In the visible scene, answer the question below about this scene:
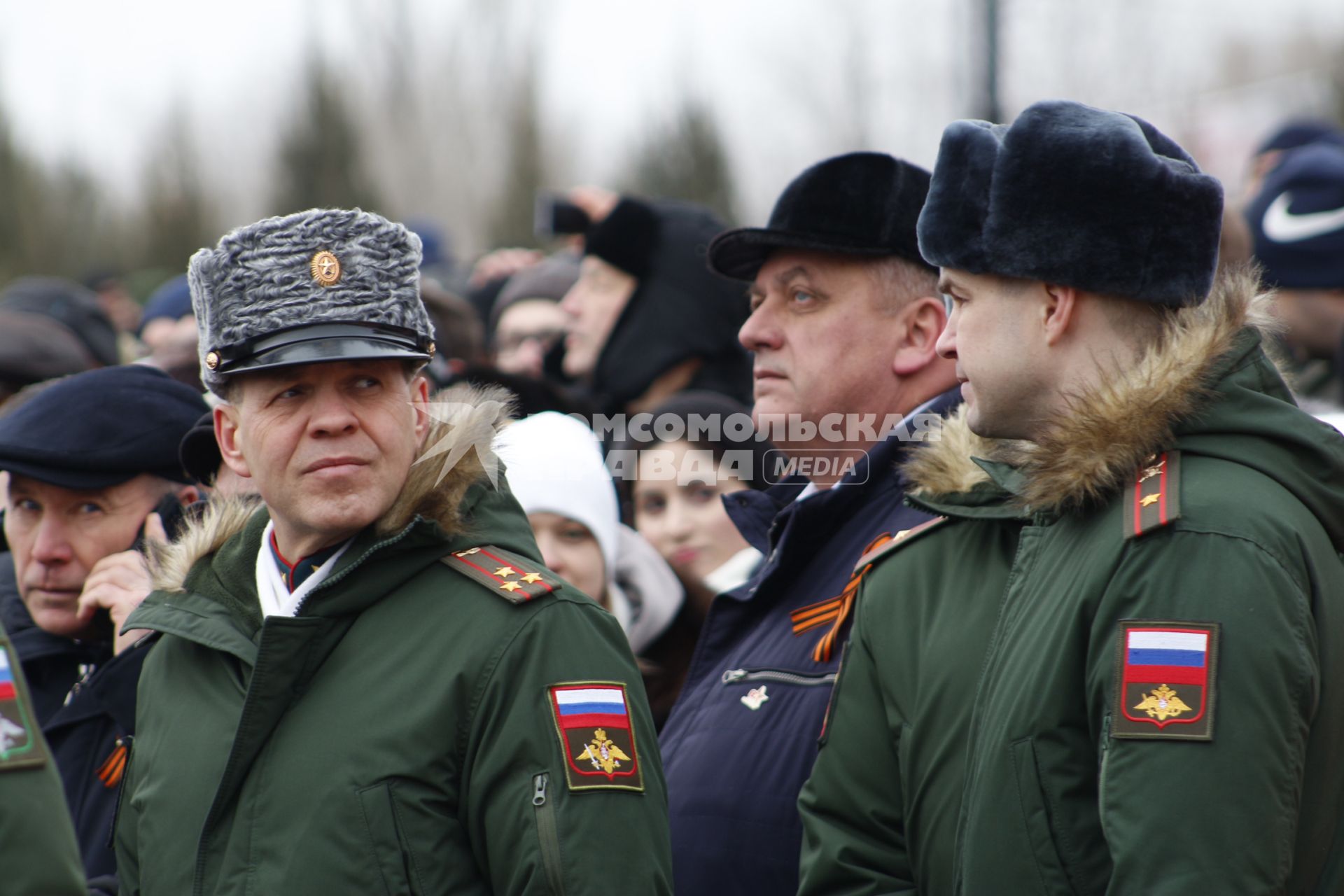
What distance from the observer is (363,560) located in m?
2.68

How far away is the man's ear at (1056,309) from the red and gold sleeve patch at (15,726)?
5.65 feet

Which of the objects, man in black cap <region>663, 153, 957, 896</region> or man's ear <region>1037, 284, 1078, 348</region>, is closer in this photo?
man's ear <region>1037, 284, 1078, 348</region>

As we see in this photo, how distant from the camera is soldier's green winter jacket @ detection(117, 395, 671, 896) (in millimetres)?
2447

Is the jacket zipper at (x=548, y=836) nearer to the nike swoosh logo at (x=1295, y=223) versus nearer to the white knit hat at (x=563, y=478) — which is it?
the white knit hat at (x=563, y=478)

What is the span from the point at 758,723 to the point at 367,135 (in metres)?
29.3

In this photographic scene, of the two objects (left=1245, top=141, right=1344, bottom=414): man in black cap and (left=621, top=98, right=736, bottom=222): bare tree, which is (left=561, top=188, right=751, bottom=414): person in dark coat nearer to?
(left=1245, top=141, right=1344, bottom=414): man in black cap

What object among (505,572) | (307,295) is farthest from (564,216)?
(505,572)

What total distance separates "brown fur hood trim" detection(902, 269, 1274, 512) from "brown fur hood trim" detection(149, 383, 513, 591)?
1.02 metres

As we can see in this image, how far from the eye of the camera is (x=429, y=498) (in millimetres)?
2787

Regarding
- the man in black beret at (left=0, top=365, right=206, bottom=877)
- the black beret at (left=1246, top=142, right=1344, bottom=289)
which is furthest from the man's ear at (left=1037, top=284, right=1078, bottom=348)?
the black beret at (left=1246, top=142, right=1344, bottom=289)

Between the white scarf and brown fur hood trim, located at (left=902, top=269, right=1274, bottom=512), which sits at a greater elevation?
brown fur hood trim, located at (left=902, top=269, right=1274, bottom=512)

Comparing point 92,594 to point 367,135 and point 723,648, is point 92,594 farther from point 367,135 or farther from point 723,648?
point 367,135

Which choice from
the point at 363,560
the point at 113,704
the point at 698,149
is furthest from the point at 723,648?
the point at 698,149

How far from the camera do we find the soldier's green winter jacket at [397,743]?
2.45 meters
